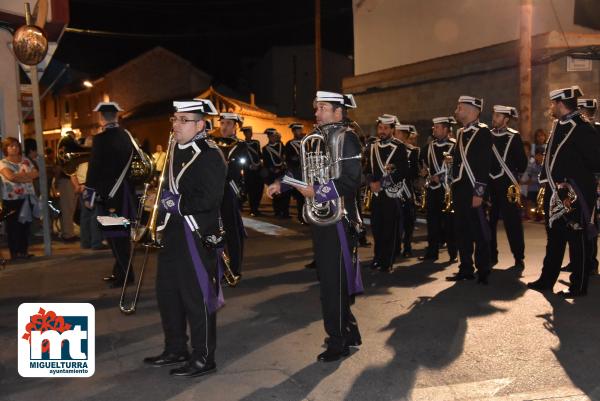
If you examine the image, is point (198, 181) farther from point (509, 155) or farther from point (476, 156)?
point (509, 155)

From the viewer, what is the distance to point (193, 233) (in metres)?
4.60

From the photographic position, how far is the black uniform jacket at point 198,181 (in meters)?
4.55

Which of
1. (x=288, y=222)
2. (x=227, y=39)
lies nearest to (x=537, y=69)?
(x=288, y=222)

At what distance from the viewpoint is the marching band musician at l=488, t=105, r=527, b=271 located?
8523 millimetres

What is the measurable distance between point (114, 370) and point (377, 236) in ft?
14.7

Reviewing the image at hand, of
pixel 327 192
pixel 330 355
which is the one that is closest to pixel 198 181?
pixel 327 192

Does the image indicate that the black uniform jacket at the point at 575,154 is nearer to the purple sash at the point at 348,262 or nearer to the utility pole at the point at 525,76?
the purple sash at the point at 348,262

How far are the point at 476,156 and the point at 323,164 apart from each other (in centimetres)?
311

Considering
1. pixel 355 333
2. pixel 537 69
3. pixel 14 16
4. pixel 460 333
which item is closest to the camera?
pixel 355 333

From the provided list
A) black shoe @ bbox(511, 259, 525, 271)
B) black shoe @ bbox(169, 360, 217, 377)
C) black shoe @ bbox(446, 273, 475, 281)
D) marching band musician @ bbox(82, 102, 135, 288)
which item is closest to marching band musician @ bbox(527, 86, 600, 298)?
black shoe @ bbox(446, 273, 475, 281)

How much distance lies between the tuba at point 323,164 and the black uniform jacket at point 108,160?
3.30 m

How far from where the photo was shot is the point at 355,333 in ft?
17.1

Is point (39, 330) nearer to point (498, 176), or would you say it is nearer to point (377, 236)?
point (377, 236)
